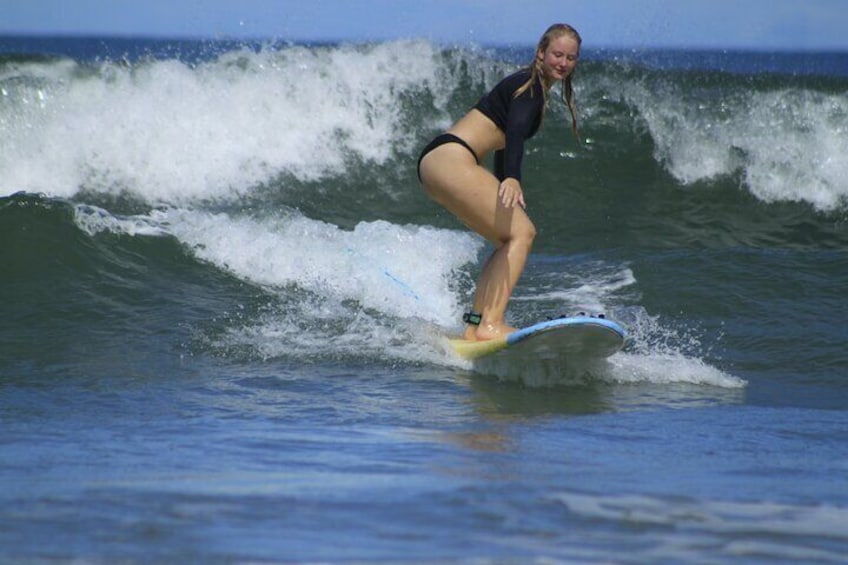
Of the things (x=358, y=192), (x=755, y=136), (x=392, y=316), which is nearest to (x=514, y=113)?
(x=392, y=316)

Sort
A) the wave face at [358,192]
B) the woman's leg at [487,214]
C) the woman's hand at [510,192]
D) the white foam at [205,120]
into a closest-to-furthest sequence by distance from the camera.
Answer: the woman's hand at [510,192]
the woman's leg at [487,214]
the wave face at [358,192]
the white foam at [205,120]

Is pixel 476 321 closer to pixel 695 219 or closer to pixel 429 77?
pixel 695 219

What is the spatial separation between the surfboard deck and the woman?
17 centimetres

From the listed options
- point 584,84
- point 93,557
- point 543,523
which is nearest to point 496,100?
point 543,523

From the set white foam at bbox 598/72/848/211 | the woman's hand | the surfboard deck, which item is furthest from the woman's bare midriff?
white foam at bbox 598/72/848/211

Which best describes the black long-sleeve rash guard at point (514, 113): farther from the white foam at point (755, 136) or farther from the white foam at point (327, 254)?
the white foam at point (755, 136)

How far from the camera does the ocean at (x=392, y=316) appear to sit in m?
3.42

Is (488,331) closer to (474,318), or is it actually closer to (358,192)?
(474,318)

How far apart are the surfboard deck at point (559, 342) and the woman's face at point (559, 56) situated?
1.24m

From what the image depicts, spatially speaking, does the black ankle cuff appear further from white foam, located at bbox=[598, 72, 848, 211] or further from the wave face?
white foam, located at bbox=[598, 72, 848, 211]

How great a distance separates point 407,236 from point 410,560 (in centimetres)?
696

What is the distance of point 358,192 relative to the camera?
12.5 metres

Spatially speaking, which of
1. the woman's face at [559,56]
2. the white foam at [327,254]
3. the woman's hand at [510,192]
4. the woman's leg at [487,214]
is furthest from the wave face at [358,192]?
the woman's face at [559,56]

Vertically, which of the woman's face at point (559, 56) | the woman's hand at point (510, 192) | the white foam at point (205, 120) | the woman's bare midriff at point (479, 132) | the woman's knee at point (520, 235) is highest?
the white foam at point (205, 120)
